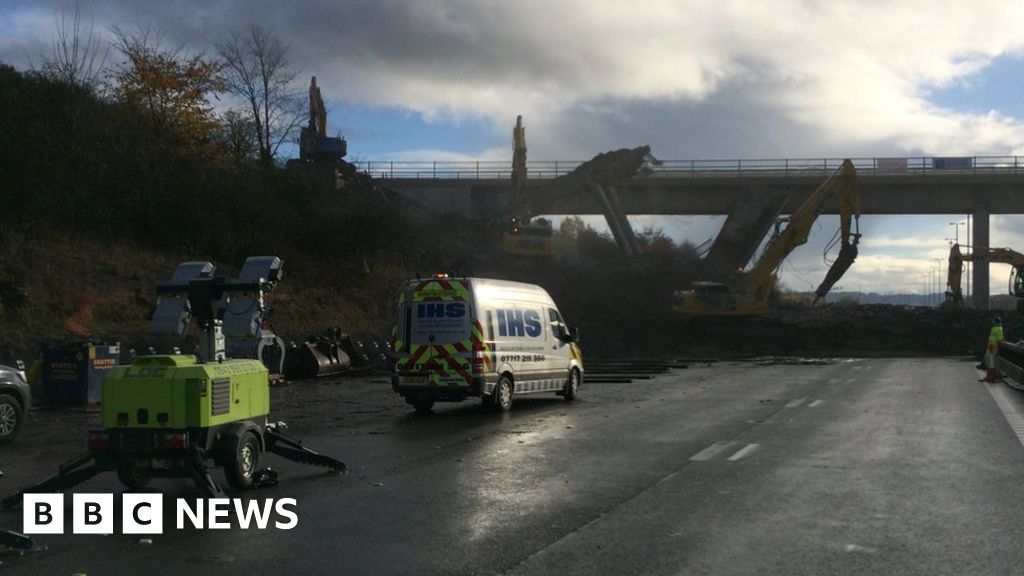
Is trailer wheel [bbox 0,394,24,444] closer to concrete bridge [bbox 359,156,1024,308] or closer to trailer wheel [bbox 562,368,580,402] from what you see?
trailer wheel [bbox 562,368,580,402]

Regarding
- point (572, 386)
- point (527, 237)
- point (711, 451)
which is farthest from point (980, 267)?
point (711, 451)

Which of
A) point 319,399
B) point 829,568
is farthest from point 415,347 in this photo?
Result: point 829,568

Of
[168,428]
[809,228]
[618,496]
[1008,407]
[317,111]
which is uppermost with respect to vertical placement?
[317,111]

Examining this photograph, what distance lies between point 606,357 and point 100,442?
112 feet

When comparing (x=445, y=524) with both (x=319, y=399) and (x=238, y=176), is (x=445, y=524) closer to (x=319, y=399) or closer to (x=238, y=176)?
(x=319, y=399)

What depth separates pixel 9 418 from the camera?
1382 cm

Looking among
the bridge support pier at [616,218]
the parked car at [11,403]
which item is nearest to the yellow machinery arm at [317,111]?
the bridge support pier at [616,218]

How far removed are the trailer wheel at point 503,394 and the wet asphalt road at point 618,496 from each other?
16.8 inches

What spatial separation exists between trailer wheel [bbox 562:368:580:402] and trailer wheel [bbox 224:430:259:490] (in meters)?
11.5

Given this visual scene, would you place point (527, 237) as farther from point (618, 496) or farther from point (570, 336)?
point (618, 496)

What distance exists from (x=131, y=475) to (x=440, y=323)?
8.73 m

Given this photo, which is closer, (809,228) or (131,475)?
(131,475)

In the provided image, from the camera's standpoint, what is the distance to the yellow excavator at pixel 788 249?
4972cm

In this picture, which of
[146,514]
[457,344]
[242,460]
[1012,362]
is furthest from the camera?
[1012,362]
